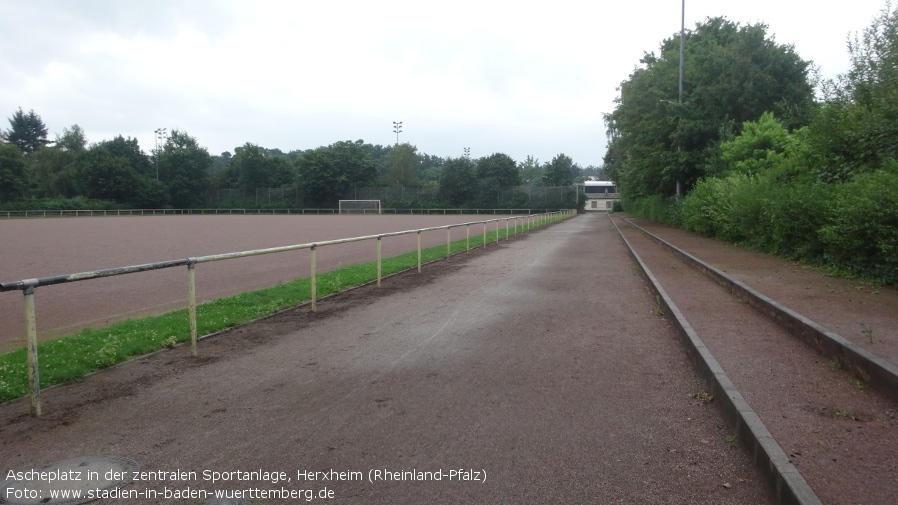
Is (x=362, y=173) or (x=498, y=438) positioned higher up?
(x=362, y=173)

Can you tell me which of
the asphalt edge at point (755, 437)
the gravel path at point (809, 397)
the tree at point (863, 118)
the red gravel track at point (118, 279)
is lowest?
the red gravel track at point (118, 279)

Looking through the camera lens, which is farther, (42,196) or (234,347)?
(42,196)

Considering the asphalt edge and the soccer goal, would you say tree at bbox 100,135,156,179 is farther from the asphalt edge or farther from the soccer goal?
the asphalt edge

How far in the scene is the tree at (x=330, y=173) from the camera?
88.5m

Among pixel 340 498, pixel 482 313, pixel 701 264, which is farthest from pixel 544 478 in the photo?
pixel 701 264

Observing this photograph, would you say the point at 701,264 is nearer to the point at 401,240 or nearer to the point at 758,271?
the point at 758,271

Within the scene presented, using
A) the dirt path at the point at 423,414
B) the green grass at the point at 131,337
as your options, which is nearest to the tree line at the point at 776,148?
the dirt path at the point at 423,414

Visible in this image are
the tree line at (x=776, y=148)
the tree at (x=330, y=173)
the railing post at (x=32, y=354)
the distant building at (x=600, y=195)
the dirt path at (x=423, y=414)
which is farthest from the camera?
the distant building at (x=600, y=195)

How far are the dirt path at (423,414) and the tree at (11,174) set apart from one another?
82.3 m

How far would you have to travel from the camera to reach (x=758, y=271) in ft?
40.2

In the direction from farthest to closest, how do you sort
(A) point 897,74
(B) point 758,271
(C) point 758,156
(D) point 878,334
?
(C) point 758,156
(A) point 897,74
(B) point 758,271
(D) point 878,334

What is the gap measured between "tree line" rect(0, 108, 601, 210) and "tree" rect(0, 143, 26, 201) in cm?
10

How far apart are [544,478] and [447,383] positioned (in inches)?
A: 79.4

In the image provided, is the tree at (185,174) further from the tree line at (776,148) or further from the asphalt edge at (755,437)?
the asphalt edge at (755,437)
